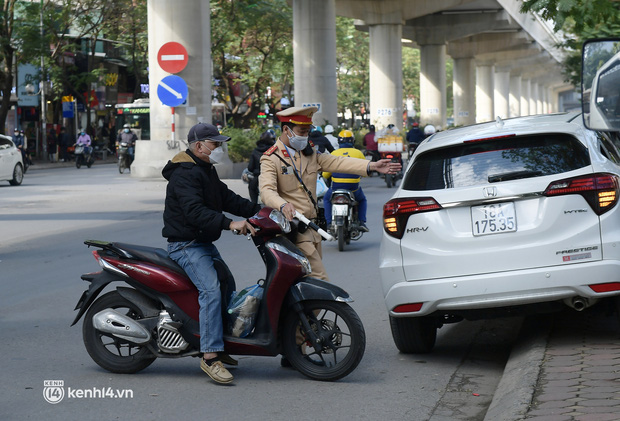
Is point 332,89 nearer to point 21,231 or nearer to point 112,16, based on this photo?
point 112,16

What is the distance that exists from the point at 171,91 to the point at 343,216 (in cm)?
1377

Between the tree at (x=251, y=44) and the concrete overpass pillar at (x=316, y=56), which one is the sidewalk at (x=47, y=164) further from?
the concrete overpass pillar at (x=316, y=56)

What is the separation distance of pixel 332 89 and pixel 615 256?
37.6 metres

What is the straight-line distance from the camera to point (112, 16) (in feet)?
175

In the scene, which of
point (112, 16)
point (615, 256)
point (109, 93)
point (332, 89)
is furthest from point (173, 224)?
point (109, 93)

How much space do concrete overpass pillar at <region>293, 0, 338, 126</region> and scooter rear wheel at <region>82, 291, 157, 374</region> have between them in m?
36.8

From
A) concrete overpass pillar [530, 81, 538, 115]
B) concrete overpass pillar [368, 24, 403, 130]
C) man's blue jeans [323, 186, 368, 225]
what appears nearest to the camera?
man's blue jeans [323, 186, 368, 225]

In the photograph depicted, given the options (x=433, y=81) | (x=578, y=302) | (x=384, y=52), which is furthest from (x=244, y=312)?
(x=433, y=81)

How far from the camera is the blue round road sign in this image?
26794 mm

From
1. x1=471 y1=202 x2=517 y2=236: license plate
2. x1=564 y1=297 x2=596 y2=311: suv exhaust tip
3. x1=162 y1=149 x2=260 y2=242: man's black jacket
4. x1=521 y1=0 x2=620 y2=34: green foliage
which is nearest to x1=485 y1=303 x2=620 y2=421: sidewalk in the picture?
x1=564 y1=297 x2=596 y2=311: suv exhaust tip

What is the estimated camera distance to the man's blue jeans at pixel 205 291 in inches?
259

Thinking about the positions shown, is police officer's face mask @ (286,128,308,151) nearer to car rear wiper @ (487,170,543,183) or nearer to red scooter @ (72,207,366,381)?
red scooter @ (72,207,366,381)

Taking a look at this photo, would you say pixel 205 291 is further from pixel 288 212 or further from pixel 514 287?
pixel 514 287

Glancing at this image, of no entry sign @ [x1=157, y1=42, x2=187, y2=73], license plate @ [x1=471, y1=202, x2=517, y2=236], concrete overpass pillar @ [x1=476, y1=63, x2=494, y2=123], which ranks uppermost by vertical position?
concrete overpass pillar @ [x1=476, y1=63, x2=494, y2=123]
